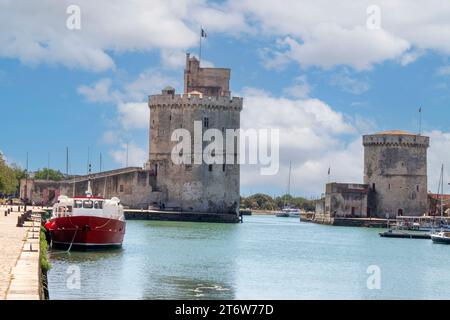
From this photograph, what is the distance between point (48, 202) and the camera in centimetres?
6981

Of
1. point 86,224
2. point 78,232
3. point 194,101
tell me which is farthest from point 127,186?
point 78,232

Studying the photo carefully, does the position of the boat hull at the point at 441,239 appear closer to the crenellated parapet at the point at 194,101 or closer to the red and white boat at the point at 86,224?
the crenellated parapet at the point at 194,101

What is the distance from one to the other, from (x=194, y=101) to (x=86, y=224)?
115 feet

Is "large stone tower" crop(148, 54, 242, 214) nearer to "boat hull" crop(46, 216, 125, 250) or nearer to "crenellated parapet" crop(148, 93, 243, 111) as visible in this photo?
"crenellated parapet" crop(148, 93, 243, 111)

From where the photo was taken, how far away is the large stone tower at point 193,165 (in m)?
66.8

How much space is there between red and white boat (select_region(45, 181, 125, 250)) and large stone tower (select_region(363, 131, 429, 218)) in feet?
140

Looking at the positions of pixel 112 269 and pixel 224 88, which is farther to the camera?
pixel 224 88

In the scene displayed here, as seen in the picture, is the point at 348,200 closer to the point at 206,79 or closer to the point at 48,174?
the point at 206,79

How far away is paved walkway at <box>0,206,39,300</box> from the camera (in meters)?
15.2

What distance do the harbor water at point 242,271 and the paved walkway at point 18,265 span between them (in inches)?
36.6

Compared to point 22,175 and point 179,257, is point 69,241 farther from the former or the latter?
point 22,175

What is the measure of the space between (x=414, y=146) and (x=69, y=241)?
47.0 m
